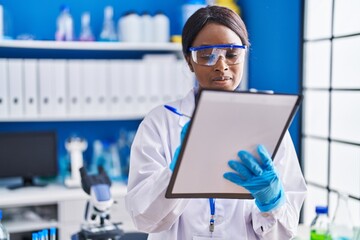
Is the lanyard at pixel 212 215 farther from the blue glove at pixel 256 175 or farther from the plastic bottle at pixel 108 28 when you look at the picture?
the plastic bottle at pixel 108 28

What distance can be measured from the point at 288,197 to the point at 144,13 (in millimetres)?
2282

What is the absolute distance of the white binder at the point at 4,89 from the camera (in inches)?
116

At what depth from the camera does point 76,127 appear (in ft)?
11.2

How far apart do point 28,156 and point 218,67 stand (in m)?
2.17

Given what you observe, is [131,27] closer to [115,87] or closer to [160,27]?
[160,27]

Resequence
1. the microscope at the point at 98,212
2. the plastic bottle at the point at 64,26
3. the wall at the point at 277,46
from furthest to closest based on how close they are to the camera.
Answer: the plastic bottle at the point at 64,26 → the wall at the point at 277,46 → the microscope at the point at 98,212

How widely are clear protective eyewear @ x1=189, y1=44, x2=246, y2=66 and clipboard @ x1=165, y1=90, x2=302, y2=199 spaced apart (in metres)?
0.27

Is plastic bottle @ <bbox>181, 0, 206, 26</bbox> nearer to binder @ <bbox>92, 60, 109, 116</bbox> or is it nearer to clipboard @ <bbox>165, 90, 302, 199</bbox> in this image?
binder @ <bbox>92, 60, 109, 116</bbox>

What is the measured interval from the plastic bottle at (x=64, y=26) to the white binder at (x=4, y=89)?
16.0 inches

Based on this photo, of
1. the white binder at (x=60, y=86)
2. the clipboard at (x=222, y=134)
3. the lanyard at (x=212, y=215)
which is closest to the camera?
the clipboard at (x=222, y=134)

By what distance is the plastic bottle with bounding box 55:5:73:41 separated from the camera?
3150 millimetres

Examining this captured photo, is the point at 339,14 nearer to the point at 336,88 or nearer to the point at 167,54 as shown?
the point at 336,88

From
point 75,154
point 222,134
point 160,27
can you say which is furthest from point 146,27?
point 222,134

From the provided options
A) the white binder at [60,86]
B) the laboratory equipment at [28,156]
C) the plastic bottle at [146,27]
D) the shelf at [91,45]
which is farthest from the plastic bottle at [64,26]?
the laboratory equipment at [28,156]
